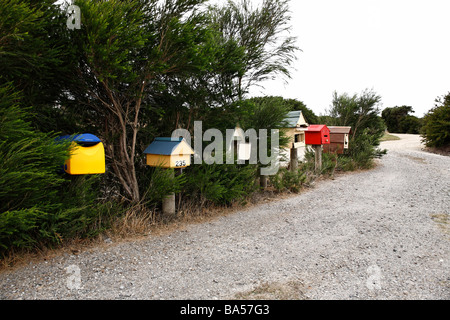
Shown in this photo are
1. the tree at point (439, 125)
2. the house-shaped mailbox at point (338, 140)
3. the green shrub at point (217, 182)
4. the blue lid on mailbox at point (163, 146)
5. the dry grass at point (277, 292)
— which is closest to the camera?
the dry grass at point (277, 292)

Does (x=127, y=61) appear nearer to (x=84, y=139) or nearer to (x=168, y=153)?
(x=84, y=139)

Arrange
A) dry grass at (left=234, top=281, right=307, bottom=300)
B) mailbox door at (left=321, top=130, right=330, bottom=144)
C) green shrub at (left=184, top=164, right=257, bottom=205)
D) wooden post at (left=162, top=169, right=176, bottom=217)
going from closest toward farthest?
dry grass at (left=234, top=281, right=307, bottom=300)
wooden post at (left=162, top=169, right=176, bottom=217)
green shrub at (left=184, top=164, right=257, bottom=205)
mailbox door at (left=321, top=130, right=330, bottom=144)

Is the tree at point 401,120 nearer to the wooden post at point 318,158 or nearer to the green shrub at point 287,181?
the wooden post at point 318,158

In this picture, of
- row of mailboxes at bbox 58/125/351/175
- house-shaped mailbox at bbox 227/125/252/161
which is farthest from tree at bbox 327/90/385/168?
row of mailboxes at bbox 58/125/351/175

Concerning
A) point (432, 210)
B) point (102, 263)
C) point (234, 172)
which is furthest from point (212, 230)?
point (432, 210)

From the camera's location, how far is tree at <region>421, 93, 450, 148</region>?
1638 cm

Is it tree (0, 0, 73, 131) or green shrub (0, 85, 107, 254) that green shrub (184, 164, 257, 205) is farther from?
tree (0, 0, 73, 131)

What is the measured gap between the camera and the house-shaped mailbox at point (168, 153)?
14.6 feet

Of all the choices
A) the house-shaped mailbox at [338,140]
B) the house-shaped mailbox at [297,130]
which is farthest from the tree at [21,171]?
the house-shaped mailbox at [338,140]

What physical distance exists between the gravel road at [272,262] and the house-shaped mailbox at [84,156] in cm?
98

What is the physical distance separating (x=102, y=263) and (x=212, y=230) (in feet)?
5.65

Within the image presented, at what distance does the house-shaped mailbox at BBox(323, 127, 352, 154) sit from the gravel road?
423cm

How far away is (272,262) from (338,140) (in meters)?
7.37

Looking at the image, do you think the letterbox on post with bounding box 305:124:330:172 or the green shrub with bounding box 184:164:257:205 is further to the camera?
the letterbox on post with bounding box 305:124:330:172
